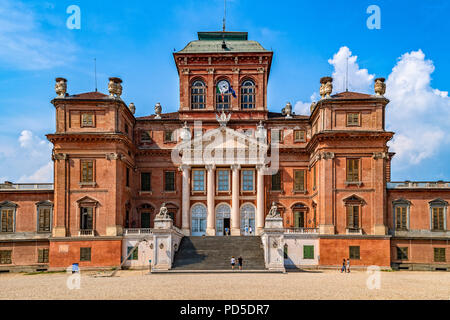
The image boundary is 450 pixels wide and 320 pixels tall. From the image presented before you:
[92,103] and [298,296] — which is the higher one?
[92,103]

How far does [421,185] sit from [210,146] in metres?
20.6

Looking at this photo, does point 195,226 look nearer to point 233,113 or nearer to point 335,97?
point 233,113

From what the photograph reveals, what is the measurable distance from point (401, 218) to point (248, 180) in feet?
50.2

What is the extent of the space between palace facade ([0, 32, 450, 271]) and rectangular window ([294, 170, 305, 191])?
104 mm

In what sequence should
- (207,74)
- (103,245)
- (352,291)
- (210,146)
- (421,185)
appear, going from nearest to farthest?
(352,291)
(103,245)
(421,185)
(210,146)
(207,74)

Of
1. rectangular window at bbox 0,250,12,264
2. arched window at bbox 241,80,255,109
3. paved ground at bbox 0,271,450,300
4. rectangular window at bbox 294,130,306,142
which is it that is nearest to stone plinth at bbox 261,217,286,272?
paved ground at bbox 0,271,450,300

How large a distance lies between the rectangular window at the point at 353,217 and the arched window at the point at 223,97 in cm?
1749

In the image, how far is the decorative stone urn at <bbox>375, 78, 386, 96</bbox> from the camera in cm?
4462

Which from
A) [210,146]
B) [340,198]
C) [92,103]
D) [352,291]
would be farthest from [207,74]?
[352,291]

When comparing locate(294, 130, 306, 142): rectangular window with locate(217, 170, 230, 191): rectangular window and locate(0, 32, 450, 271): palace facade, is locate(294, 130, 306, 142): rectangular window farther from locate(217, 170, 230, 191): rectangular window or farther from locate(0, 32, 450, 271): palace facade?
locate(217, 170, 230, 191): rectangular window

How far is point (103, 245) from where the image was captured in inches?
1662

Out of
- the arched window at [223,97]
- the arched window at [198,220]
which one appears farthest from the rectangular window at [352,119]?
the arched window at [198,220]

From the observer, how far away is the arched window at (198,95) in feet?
172

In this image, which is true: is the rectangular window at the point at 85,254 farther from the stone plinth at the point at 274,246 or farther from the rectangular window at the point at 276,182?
the rectangular window at the point at 276,182
